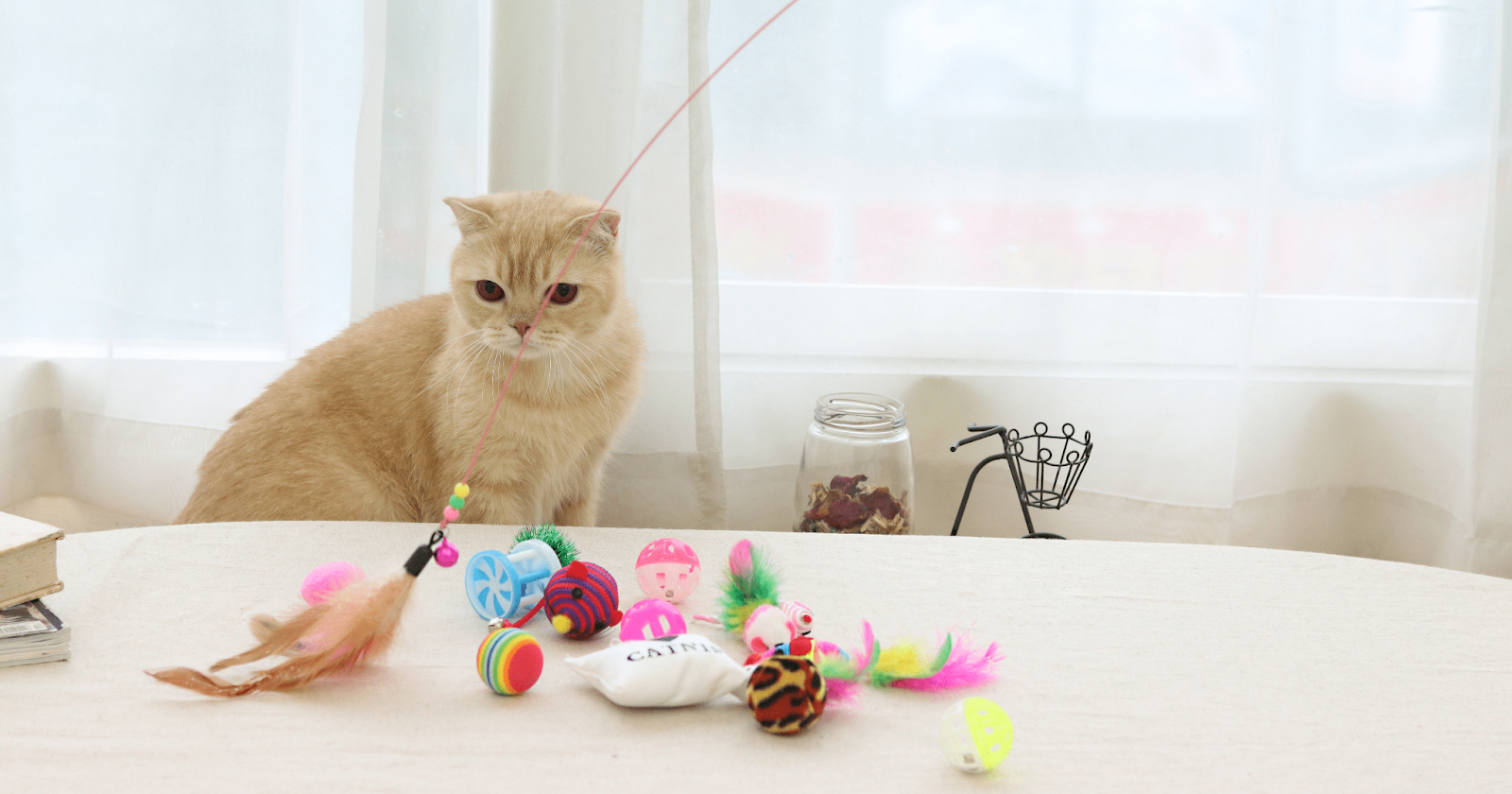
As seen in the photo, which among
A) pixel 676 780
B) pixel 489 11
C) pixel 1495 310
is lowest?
pixel 676 780

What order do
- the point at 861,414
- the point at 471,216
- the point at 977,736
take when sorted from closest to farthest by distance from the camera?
the point at 977,736 → the point at 471,216 → the point at 861,414

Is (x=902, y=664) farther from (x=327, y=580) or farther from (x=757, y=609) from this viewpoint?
A: (x=327, y=580)

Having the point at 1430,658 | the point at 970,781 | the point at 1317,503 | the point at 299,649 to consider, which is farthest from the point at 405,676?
the point at 1317,503

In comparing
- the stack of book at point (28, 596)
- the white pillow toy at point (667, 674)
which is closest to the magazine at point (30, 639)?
the stack of book at point (28, 596)

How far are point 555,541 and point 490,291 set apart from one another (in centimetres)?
34

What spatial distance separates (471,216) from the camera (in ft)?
3.61

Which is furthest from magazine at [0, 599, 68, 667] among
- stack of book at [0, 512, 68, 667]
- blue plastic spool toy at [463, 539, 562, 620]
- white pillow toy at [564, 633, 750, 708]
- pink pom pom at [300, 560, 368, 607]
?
white pillow toy at [564, 633, 750, 708]

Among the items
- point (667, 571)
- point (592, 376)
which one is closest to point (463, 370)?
point (592, 376)

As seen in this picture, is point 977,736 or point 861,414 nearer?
point 977,736

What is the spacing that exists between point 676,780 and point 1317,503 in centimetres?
118

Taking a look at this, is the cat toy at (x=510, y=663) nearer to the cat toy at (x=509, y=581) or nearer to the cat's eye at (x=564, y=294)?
the cat toy at (x=509, y=581)

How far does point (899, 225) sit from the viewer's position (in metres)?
1.39

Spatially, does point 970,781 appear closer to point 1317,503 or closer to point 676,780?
point 676,780

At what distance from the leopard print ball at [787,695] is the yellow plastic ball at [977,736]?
9cm
